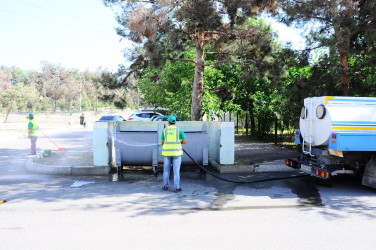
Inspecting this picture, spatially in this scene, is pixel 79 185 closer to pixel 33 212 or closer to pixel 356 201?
pixel 33 212

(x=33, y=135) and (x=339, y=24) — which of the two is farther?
(x=33, y=135)

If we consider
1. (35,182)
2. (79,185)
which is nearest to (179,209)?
(79,185)

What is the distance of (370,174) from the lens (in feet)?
22.8

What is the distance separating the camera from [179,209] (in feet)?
18.8

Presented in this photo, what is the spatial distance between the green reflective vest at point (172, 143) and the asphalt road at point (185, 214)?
0.85 m

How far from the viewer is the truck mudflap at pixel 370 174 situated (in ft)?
22.5

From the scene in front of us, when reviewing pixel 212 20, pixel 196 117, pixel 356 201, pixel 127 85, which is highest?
pixel 212 20

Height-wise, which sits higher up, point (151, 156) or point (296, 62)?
point (296, 62)

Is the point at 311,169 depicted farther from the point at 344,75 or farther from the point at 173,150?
the point at 344,75

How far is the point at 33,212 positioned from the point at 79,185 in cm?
207

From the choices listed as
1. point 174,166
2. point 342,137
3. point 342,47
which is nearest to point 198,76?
point 342,47

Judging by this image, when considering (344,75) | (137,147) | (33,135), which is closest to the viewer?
(137,147)

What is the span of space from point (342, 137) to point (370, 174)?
1.12 m

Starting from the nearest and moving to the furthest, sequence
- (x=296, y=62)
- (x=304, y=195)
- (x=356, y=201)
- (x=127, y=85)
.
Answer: (x=356, y=201)
(x=304, y=195)
(x=296, y=62)
(x=127, y=85)
